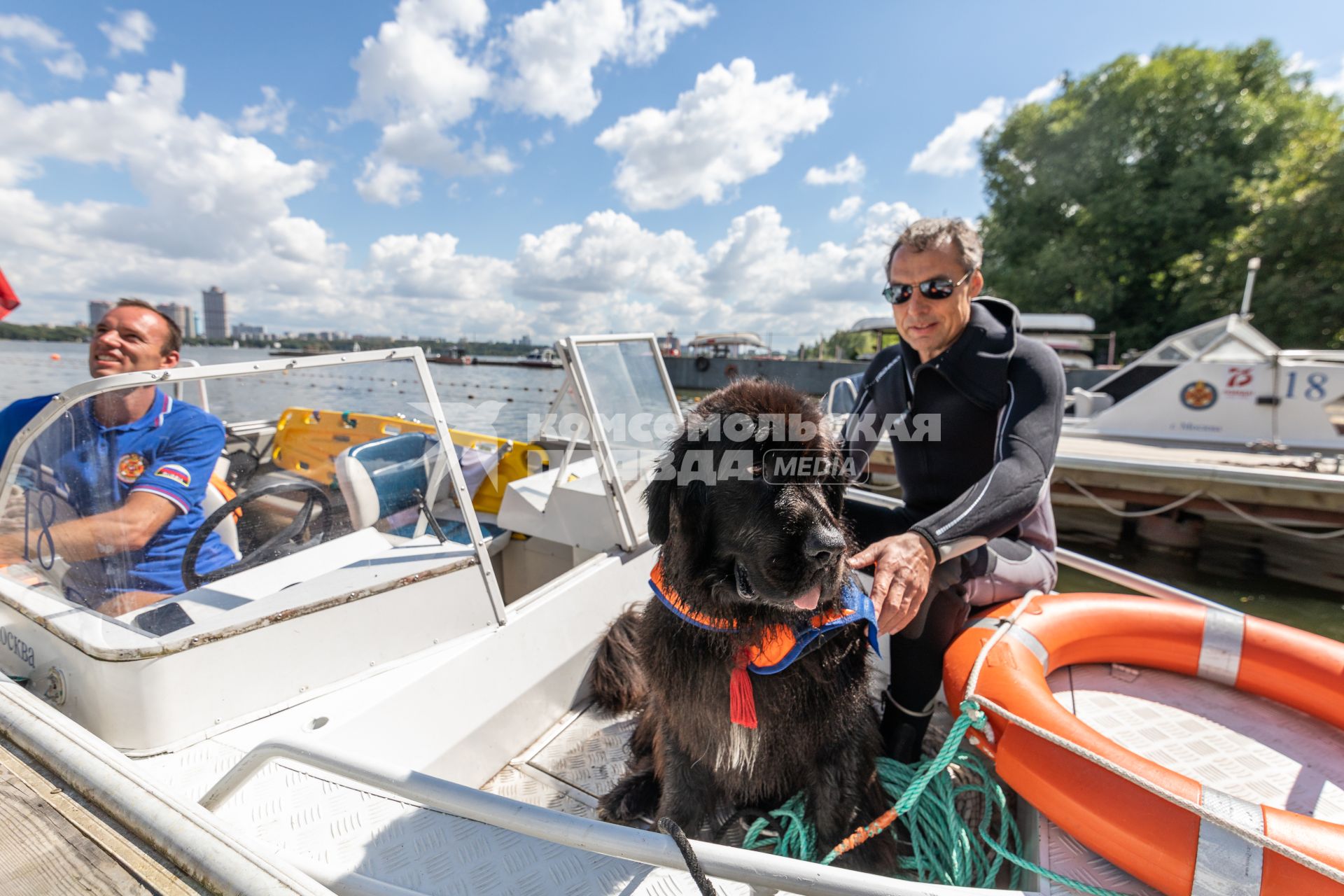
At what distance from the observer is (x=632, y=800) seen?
1.92 meters

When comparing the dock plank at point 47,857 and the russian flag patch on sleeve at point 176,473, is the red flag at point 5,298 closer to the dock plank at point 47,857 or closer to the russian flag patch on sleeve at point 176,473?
the russian flag patch on sleeve at point 176,473

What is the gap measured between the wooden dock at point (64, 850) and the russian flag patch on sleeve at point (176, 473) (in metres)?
0.96

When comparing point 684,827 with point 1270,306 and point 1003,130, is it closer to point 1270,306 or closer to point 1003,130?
point 1270,306

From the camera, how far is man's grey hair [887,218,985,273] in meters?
2.04

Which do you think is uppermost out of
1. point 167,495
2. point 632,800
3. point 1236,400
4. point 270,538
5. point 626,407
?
Result: point 1236,400

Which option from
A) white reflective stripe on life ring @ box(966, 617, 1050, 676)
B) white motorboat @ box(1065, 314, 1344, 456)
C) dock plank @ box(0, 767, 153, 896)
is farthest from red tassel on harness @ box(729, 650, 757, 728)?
white motorboat @ box(1065, 314, 1344, 456)

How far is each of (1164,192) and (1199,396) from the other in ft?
61.2

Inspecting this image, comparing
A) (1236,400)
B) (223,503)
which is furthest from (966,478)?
(1236,400)

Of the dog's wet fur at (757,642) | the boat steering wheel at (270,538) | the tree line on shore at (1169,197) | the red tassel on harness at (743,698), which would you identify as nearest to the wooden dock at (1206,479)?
the dog's wet fur at (757,642)

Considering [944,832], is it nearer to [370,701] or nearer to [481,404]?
[370,701]

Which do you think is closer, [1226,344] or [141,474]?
[141,474]

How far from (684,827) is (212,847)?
119cm

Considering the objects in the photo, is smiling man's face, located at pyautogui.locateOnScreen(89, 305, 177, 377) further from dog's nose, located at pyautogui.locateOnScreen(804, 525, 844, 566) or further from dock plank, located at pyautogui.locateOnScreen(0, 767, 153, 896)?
dog's nose, located at pyautogui.locateOnScreen(804, 525, 844, 566)

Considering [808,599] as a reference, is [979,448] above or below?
above
